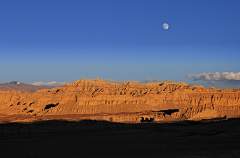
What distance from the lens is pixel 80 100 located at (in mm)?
104438

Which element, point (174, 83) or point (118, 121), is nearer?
→ point (118, 121)

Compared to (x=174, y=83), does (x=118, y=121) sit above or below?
below

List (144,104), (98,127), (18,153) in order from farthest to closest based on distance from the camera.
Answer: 1. (144,104)
2. (98,127)
3. (18,153)

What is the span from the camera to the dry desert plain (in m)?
30.8

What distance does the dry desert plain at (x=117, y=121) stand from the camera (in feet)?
101

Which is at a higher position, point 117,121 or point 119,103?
point 119,103

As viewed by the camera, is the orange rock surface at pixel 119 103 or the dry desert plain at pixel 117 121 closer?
the dry desert plain at pixel 117 121

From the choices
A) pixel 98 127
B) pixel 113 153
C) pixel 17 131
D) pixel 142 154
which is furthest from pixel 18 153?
pixel 98 127

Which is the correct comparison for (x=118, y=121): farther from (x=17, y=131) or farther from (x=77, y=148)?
(x=77, y=148)

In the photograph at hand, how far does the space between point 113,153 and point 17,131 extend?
26684 millimetres

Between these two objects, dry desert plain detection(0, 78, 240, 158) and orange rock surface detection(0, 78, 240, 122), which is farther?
orange rock surface detection(0, 78, 240, 122)

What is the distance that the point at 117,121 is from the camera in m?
72.4

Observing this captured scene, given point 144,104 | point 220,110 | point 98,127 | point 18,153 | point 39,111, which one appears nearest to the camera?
point 18,153

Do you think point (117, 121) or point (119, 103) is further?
point (119, 103)
